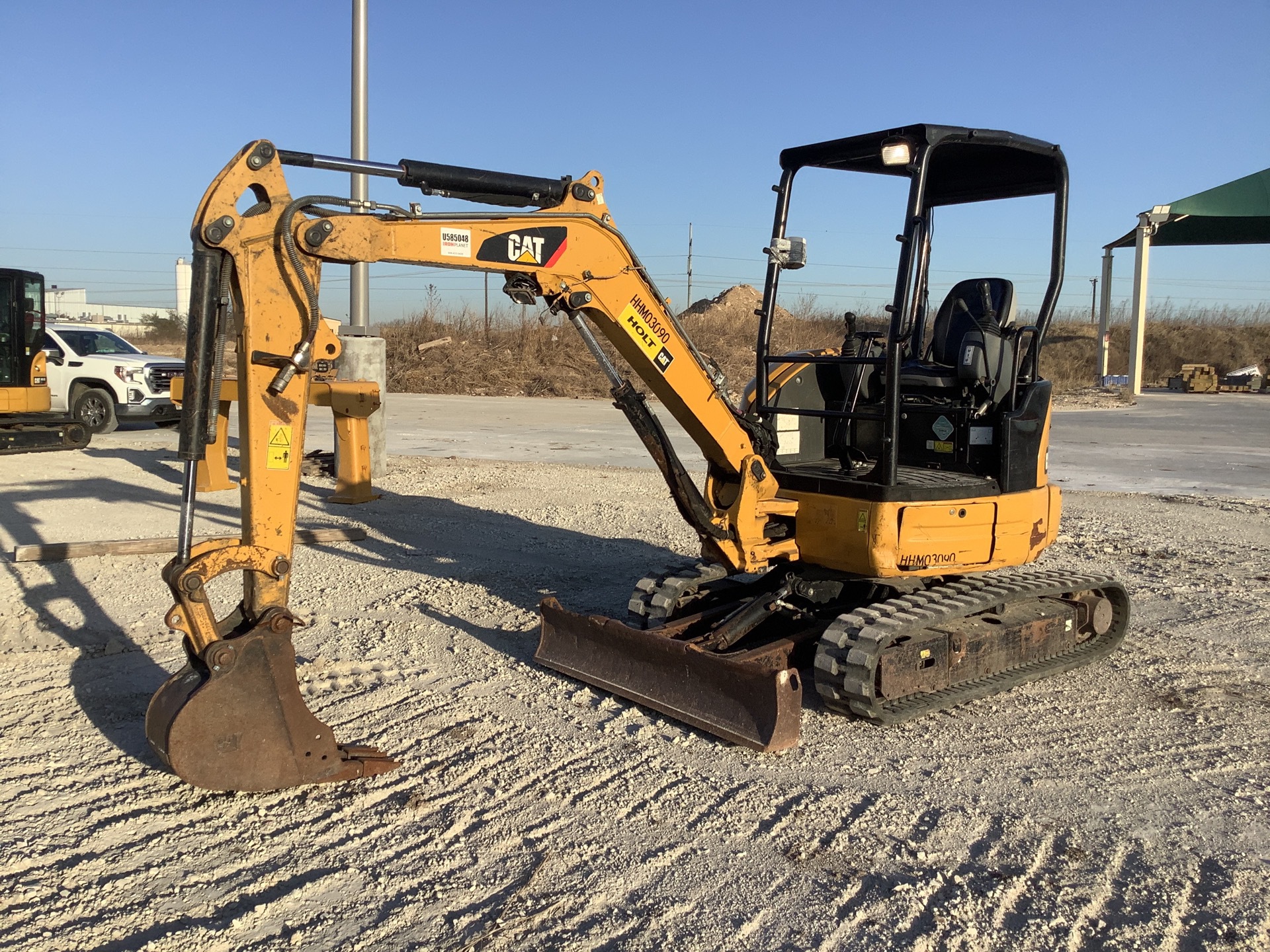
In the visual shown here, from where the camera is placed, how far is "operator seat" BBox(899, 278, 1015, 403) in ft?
19.6

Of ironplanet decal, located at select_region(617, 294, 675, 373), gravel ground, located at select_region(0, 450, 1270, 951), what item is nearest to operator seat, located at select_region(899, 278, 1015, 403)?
ironplanet decal, located at select_region(617, 294, 675, 373)

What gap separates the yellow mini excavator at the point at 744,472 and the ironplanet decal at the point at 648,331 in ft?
0.05

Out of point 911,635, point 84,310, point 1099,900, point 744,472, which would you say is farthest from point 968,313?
point 84,310

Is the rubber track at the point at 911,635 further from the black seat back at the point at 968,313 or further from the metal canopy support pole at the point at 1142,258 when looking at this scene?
the metal canopy support pole at the point at 1142,258

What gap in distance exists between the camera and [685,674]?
5316 mm

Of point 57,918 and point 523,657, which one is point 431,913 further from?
point 523,657

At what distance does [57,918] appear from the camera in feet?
11.1

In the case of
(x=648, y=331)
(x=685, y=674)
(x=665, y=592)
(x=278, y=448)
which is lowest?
(x=685, y=674)

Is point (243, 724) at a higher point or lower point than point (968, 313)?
lower

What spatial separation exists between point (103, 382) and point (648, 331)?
15371 millimetres

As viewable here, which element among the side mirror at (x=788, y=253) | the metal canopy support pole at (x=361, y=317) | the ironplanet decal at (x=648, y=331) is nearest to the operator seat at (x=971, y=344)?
the side mirror at (x=788, y=253)

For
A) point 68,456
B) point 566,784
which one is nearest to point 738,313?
point 68,456

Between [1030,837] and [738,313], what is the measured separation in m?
35.1

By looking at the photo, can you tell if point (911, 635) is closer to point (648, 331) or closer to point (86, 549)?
point (648, 331)
